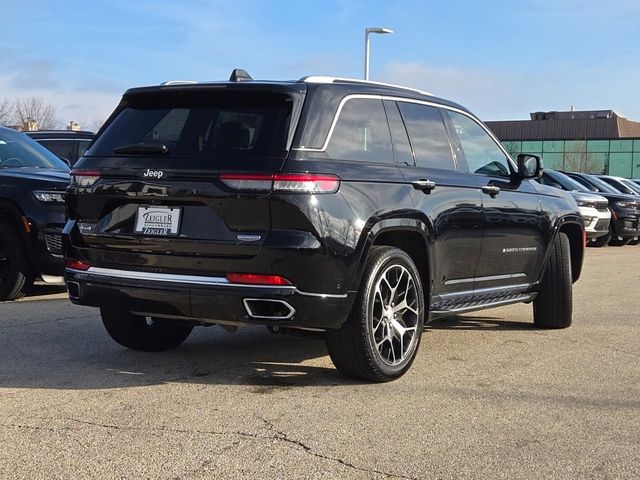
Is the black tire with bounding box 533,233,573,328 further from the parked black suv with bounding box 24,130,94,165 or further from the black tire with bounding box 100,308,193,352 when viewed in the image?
the parked black suv with bounding box 24,130,94,165

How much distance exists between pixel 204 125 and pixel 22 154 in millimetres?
5103

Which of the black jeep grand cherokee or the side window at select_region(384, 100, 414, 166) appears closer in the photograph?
the black jeep grand cherokee

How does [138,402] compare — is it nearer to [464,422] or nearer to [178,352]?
[178,352]

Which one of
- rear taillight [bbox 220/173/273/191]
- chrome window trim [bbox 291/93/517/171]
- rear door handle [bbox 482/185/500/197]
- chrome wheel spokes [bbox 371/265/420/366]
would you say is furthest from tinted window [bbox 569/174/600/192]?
rear taillight [bbox 220/173/273/191]

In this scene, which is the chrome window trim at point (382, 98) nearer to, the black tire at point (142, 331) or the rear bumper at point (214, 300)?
the rear bumper at point (214, 300)

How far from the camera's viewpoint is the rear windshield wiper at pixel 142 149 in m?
4.82

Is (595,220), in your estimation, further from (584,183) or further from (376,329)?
(376,329)

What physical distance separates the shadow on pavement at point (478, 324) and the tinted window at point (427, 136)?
193 cm

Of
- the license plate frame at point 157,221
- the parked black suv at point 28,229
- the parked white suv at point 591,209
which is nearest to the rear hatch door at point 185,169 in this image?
the license plate frame at point 157,221

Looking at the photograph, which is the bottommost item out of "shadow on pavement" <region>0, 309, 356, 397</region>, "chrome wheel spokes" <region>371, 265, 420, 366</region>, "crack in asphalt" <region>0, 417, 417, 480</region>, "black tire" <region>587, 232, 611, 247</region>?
"black tire" <region>587, 232, 611, 247</region>

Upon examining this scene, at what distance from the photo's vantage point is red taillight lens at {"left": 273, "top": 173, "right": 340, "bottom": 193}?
4.41 meters

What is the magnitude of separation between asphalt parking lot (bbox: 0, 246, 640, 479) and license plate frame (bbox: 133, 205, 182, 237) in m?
0.98

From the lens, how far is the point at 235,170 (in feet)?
14.8

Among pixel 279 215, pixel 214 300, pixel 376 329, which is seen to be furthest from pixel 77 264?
pixel 376 329
